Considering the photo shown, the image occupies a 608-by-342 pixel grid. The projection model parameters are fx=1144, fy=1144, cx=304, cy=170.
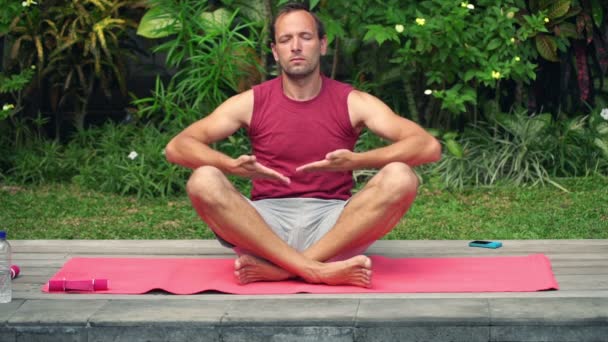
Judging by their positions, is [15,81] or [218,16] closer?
[15,81]

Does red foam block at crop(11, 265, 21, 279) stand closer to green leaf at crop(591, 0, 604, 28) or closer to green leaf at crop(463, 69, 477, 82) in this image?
green leaf at crop(463, 69, 477, 82)

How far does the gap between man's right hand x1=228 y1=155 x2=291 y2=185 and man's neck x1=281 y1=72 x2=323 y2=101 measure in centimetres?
47

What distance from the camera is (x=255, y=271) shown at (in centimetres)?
452

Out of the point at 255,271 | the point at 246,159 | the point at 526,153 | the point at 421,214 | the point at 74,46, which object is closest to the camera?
the point at 246,159

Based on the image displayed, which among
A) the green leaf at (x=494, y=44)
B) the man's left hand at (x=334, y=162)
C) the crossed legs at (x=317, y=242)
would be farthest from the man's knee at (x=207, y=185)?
the green leaf at (x=494, y=44)

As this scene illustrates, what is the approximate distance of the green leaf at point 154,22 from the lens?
25.6 feet

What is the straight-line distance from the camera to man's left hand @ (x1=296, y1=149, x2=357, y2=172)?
4.38m

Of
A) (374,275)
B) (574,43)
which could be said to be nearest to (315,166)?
(374,275)

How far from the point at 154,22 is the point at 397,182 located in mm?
3876

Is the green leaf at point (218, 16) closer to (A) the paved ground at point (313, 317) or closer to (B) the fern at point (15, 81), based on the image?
(B) the fern at point (15, 81)

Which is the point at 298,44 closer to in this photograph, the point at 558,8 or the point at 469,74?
the point at 469,74

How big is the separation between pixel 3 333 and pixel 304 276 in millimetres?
1180

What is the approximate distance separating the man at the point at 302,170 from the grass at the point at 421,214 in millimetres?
1450

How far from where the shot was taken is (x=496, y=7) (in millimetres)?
7359
